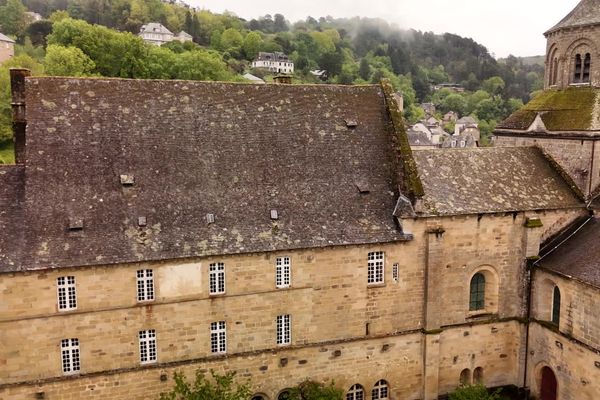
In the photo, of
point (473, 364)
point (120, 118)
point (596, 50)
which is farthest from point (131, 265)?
point (596, 50)

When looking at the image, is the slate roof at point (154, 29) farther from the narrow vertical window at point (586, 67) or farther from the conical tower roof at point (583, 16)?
the narrow vertical window at point (586, 67)

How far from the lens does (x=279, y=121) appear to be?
32688 millimetres

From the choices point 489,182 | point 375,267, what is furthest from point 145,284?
point 489,182

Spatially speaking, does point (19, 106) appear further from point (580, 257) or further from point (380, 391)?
point (580, 257)

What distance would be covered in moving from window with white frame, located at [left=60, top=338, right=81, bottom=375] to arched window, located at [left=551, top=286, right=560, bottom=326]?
1001 inches

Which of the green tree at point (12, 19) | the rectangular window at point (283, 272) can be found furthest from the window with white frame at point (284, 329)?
the green tree at point (12, 19)

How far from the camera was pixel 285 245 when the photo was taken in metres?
29.2

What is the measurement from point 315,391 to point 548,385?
14.2 meters

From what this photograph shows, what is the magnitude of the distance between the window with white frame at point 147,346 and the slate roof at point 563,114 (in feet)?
89.6

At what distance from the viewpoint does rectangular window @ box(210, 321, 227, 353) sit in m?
29.0

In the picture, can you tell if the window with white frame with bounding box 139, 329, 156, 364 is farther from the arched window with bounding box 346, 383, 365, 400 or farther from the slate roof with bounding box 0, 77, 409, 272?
the arched window with bounding box 346, 383, 365, 400

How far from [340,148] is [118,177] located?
12.3 m

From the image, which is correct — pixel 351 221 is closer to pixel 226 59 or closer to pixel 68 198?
pixel 68 198

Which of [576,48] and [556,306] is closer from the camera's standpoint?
[556,306]
